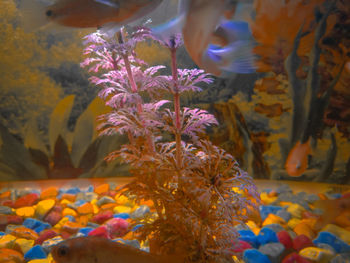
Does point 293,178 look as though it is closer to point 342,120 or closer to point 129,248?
point 342,120

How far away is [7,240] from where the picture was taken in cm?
209

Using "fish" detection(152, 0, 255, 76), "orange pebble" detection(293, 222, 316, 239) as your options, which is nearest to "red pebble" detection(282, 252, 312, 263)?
"orange pebble" detection(293, 222, 316, 239)

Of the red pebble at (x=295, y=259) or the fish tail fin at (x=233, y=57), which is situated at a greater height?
the fish tail fin at (x=233, y=57)

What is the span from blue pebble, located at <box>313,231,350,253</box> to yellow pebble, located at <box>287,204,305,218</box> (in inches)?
18.7

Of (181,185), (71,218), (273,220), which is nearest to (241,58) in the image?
(181,185)

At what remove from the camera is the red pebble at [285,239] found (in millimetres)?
2044

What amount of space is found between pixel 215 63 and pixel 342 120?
2.18 meters

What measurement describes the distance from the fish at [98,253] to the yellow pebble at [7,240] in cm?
92

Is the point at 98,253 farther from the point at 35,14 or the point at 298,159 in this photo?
the point at 298,159

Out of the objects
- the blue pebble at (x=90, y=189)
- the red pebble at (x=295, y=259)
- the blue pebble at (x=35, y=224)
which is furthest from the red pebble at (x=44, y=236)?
the red pebble at (x=295, y=259)

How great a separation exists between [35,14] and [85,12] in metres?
0.26

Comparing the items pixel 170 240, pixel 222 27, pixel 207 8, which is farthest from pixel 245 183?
pixel 207 8

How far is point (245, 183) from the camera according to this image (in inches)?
68.1

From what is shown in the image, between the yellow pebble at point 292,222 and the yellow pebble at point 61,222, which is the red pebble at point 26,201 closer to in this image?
the yellow pebble at point 61,222
